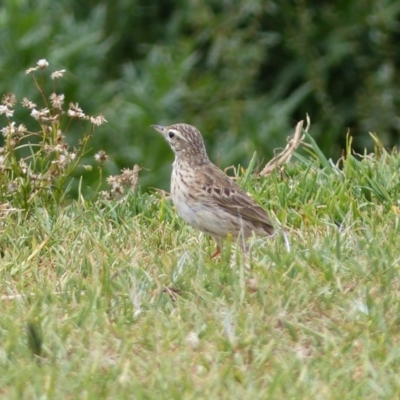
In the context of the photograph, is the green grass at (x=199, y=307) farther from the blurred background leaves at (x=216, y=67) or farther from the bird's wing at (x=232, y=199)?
the blurred background leaves at (x=216, y=67)

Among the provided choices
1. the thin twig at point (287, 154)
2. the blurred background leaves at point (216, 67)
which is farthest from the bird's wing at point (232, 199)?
the blurred background leaves at point (216, 67)

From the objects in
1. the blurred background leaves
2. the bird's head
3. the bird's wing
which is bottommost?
the blurred background leaves

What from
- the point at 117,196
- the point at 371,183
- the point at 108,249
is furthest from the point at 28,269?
the point at 371,183

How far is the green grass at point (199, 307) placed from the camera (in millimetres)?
5496

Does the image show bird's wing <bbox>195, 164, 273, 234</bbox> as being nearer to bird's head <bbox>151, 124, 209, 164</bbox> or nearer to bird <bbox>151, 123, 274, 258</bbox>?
bird <bbox>151, 123, 274, 258</bbox>

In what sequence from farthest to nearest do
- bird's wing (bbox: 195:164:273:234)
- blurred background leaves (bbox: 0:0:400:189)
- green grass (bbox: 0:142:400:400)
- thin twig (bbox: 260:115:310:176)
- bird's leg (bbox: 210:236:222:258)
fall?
blurred background leaves (bbox: 0:0:400:189) < thin twig (bbox: 260:115:310:176) < bird's wing (bbox: 195:164:273:234) < bird's leg (bbox: 210:236:222:258) < green grass (bbox: 0:142:400:400)

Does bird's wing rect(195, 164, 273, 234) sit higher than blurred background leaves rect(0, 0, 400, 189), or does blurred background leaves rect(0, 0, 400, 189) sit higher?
bird's wing rect(195, 164, 273, 234)

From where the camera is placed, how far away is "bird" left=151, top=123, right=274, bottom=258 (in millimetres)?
7738

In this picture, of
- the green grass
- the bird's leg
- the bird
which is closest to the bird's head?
the bird

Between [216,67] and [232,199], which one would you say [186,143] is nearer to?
[232,199]

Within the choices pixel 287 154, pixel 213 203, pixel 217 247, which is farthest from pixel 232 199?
pixel 287 154

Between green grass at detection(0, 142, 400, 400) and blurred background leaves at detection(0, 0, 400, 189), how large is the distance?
4806mm

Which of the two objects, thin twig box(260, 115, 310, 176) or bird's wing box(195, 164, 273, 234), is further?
thin twig box(260, 115, 310, 176)

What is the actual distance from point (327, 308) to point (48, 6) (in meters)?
9.55
